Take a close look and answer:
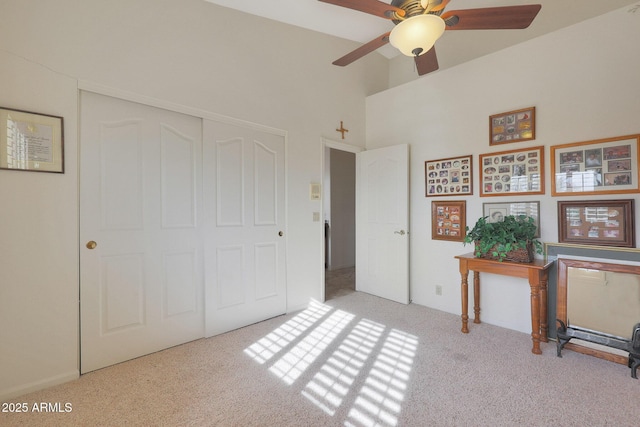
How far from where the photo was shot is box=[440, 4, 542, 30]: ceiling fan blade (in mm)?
1636

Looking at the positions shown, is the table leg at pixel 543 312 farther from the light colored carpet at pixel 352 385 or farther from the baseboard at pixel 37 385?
the baseboard at pixel 37 385

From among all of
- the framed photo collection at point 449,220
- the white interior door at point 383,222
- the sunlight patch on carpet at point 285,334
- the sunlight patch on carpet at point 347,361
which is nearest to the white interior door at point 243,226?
the sunlight patch on carpet at point 285,334

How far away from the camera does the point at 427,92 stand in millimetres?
3418

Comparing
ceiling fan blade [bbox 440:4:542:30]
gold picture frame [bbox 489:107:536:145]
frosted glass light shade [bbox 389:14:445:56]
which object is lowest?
gold picture frame [bbox 489:107:536:145]

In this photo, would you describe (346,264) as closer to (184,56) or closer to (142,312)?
(142,312)

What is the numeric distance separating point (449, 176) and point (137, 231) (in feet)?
10.5

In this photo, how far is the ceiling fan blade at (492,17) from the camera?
5.37 feet

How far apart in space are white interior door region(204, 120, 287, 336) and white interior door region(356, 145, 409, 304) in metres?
1.32

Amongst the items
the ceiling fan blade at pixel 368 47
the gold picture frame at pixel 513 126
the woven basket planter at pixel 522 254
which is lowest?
the woven basket planter at pixel 522 254

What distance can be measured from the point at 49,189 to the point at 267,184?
1.71 meters

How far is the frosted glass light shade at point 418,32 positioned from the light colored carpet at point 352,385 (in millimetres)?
2219

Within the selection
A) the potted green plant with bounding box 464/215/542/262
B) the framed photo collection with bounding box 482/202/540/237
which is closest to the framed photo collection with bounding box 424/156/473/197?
the framed photo collection with bounding box 482/202/540/237

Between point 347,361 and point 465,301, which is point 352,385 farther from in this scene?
point 465,301

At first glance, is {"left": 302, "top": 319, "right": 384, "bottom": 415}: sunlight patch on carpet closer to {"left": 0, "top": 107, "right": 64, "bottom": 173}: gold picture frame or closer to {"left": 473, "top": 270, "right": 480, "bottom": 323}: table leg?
{"left": 473, "top": 270, "right": 480, "bottom": 323}: table leg
